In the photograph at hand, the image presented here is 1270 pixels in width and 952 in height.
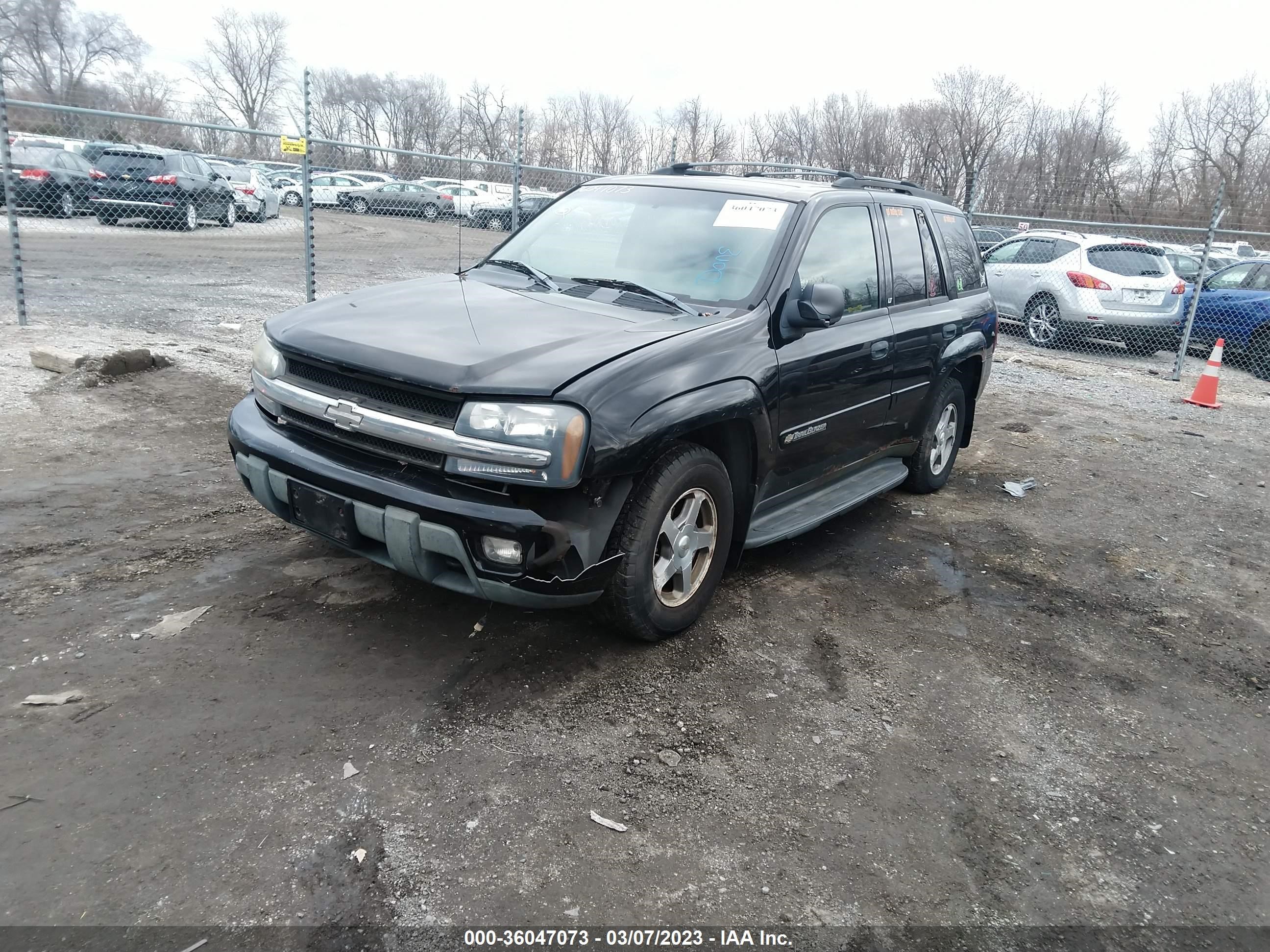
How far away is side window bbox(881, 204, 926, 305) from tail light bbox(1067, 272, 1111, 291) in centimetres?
838

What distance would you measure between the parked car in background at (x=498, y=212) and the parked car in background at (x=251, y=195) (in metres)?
9.07

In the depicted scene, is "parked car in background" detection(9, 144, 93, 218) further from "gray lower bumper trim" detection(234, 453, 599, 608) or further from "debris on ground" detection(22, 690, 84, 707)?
"gray lower bumper trim" detection(234, 453, 599, 608)

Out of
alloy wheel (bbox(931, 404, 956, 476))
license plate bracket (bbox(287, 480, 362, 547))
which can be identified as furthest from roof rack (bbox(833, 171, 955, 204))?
license plate bracket (bbox(287, 480, 362, 547))

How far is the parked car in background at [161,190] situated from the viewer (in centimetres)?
1233

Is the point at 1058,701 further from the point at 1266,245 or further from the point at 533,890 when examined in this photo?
the point at 1266,245

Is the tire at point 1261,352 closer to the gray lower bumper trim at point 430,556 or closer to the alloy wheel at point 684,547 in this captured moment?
the alloy wheel at point 684,547

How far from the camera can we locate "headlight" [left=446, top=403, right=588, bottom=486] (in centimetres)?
312

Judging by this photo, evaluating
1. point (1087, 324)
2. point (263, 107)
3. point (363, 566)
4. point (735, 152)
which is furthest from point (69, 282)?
point (263, 107)

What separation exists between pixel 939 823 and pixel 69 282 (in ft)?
41.8

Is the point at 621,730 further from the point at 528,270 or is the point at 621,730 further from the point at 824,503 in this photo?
the point at 528,270

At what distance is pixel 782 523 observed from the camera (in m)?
4.41

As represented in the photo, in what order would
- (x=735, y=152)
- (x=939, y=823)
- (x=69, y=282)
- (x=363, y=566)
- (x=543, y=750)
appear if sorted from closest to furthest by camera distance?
(x=939, y=823)
(x=543, y=750)
(x=363, y=566)
(x=69, y=282)
(x=735, y=152)

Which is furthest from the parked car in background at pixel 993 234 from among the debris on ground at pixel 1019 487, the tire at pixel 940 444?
the tire at pixel 940 444

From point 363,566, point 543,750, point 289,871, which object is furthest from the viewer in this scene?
point 363,566
